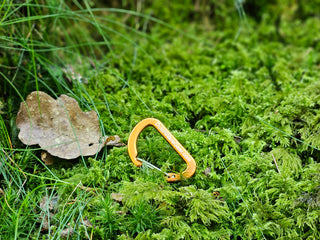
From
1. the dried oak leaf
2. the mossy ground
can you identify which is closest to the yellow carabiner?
the mossy ground

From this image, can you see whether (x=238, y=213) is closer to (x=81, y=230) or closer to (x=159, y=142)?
(x=159, y=142)

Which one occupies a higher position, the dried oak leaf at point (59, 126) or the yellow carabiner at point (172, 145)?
the yellow carabiner at point (172, 145)

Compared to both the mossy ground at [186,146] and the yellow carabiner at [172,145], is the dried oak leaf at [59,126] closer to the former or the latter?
the mossy ground at [186,146]

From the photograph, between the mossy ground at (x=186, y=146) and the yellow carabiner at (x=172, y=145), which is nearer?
the mossy ground at (x=186, y=146)

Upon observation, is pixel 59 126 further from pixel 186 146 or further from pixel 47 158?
pixel 186 146

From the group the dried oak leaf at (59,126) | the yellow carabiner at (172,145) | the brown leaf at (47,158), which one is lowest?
the brown leaf at (47,158)

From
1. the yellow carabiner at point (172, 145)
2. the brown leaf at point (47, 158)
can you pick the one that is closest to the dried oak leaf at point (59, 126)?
the brown leaf at point (47, 158)
